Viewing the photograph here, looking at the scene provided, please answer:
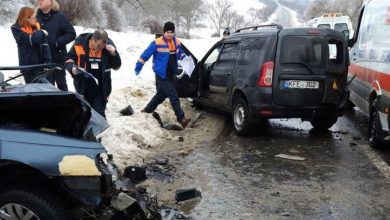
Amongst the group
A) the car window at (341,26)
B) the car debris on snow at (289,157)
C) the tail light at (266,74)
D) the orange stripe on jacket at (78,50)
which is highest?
the car window at (341,26)

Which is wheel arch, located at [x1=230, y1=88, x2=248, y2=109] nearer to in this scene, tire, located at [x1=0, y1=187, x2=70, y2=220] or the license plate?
the license plate

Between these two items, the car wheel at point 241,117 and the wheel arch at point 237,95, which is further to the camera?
the wheel arch at point 237,95

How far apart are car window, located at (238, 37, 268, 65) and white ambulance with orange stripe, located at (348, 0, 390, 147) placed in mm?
1764

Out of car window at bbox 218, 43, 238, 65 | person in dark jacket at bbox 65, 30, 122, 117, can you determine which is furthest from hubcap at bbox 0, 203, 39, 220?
car window at bbox 218, 43, 238, 65

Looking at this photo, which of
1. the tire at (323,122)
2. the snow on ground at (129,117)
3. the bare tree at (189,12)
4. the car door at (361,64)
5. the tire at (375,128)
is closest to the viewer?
the snow on ground at (129,117)

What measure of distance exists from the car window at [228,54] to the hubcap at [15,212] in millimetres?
5779

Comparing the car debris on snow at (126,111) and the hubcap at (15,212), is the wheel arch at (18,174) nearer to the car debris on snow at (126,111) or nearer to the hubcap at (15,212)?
the hubcap at (15,212)

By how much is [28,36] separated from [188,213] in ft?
11.2

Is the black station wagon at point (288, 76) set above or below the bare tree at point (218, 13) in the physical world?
below

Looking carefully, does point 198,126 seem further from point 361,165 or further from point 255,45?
point 361,165

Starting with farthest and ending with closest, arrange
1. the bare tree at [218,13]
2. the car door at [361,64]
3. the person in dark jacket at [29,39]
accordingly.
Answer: the bare tree at [218,13], the car door at [361,64], the person in dark jacket at [29,39]

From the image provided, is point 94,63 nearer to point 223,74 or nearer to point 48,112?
point 48,112

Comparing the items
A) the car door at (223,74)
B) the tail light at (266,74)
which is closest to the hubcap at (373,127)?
the tail light at (266,74)

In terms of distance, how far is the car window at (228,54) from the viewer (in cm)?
879
